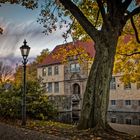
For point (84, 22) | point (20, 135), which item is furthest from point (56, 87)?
point (20, 135)

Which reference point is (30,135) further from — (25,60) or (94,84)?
(25,60)

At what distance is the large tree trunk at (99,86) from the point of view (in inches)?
486

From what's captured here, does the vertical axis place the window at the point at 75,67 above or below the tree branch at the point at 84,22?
above

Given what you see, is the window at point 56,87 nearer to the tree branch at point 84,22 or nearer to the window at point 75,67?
the window at point 75,67

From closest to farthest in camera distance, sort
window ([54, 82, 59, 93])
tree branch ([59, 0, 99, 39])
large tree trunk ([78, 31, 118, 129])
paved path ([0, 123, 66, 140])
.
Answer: paved path ([0, 123, 66, 140]), large tree trunk ([78, 31, 118, 129]), tree branch ([59, 0, 99, 39]), window ([54, 82, 59, 93])

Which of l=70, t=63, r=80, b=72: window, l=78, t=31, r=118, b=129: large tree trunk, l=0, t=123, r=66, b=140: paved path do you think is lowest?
l=0, t=123, r=66, b=140: paved path

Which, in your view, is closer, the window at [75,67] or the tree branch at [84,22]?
the tree branch at [84,22]

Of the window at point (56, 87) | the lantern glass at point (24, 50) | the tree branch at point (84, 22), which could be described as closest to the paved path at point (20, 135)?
the lantern glass at point (24, 50)

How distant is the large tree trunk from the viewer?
1234 centimetres

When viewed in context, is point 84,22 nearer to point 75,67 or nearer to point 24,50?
point 24,50

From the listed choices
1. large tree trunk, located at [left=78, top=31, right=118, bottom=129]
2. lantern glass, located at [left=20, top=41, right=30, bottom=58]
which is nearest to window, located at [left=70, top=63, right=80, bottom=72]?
lantern glass, located at [left=20, top=41, right=30, bottom=58]

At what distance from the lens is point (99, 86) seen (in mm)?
12453

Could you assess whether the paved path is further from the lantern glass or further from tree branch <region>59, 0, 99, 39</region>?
tree branch <region>59, 0, 99, 39</region>

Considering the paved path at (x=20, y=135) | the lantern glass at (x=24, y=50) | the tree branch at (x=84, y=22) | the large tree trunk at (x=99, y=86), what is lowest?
the paved path at (x=20, y=135)
